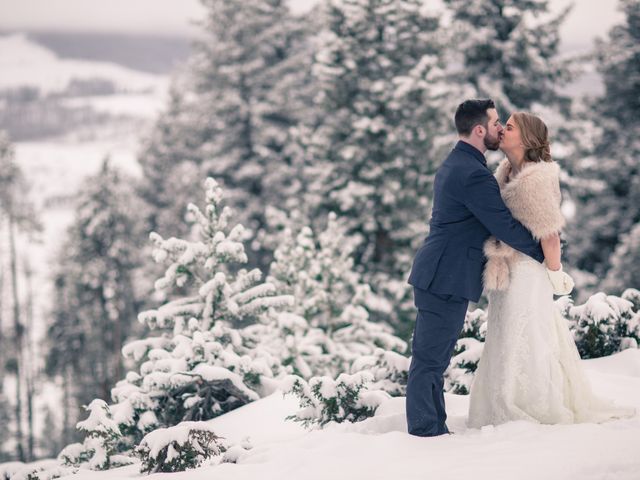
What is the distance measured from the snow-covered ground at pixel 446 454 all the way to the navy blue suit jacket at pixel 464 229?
1.16 metres

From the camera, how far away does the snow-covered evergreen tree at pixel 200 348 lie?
7809 mm

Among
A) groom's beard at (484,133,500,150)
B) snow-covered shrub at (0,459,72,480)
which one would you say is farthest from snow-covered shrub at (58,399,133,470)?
groom's beard at (484,133,500,150)

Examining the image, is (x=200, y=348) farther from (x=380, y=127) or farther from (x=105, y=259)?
(x=105, y=259)

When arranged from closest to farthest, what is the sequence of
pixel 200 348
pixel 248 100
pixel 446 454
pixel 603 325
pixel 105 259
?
pixel 446 454 < pixel 603 325 < pixel 200 348 < pixel 248 100 < pixel 105 259

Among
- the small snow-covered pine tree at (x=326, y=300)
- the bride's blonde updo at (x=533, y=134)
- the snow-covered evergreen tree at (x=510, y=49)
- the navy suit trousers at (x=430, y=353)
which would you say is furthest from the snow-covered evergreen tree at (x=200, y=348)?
the snow-covered evergreen tree at (x=510, y=49)

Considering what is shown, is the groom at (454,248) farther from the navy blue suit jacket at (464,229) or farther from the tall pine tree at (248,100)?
the tall pine tree at (248,100)

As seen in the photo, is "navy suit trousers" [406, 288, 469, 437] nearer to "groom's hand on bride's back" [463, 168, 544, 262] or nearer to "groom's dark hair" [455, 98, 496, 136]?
"groom's hand on bride's back" [463, 168, 544, 262]

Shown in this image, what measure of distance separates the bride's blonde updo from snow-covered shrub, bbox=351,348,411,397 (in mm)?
2801

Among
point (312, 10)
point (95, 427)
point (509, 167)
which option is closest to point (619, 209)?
point (312, 10)

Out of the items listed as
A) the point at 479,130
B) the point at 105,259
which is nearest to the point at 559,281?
the point at 479,130

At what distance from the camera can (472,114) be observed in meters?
5.18

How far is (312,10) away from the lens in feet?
85.8

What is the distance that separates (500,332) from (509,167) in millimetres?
1465

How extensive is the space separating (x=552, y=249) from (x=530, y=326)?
27.2 inches
